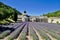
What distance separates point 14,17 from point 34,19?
40.9m

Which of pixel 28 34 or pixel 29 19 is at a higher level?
pixel 28 34

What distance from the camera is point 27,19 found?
419 feet

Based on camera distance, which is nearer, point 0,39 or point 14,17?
point 0,39

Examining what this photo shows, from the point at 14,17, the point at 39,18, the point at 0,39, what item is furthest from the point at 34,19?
the point at 0,39

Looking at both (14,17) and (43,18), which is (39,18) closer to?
(43,18)

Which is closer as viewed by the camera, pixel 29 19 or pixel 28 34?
pixel 28 34

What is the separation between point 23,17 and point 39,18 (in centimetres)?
1193

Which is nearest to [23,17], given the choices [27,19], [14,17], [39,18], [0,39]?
[27,19]

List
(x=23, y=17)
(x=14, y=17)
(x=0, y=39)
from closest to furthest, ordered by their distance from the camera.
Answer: (x=0, y=39)
(x=14, y=17)
(x=23, y=17)

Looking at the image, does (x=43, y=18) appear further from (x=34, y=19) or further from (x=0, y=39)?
(x=0, y=39)

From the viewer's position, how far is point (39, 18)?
132m

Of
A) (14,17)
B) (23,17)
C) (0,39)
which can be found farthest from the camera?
(23,17)

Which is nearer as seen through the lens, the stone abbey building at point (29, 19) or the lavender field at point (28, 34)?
the lavender field at point (28, 34)

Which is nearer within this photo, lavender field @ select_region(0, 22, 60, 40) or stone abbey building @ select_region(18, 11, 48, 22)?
lavender field @ select_region(0, 22, 60, 40)
